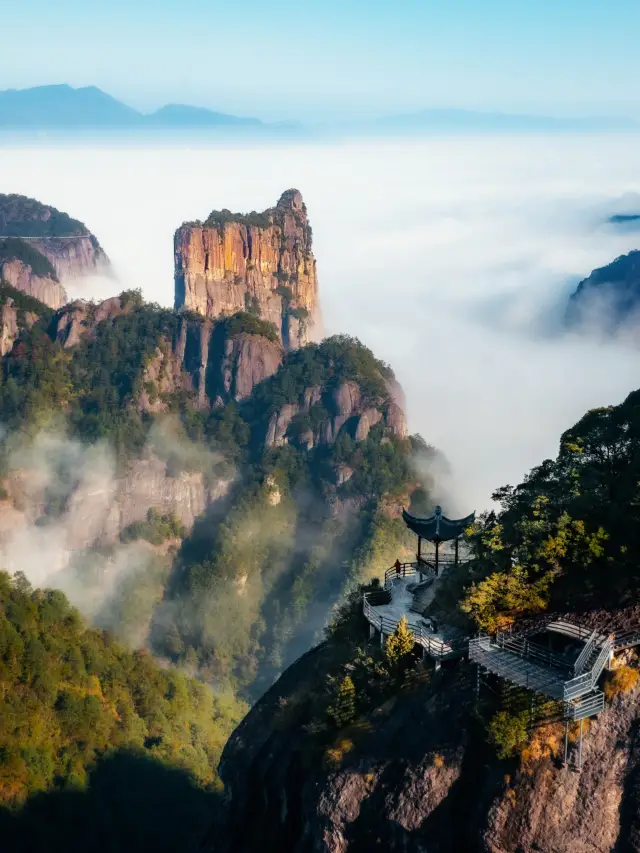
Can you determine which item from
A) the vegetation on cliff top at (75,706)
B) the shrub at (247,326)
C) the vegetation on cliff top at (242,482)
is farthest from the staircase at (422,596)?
the shrub at (247,326)

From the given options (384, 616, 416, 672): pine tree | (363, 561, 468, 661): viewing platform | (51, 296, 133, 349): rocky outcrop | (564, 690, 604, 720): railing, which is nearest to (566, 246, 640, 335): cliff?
(51, 296, 133, 349): rocky outcrop

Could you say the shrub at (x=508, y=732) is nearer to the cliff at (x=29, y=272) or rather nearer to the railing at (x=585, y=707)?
the railing at (x=585, y=707)

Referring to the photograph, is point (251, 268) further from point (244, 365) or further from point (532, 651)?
point (532, 651)

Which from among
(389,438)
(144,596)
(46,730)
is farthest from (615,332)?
(46,730)

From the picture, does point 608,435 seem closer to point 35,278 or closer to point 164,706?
point 164,706

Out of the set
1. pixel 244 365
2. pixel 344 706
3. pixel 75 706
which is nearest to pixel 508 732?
pixel 344 706
